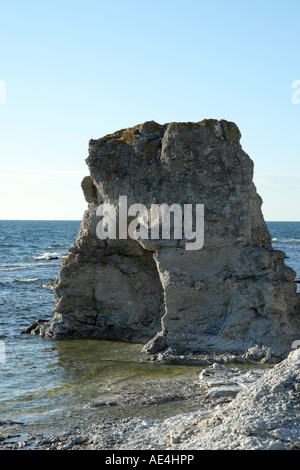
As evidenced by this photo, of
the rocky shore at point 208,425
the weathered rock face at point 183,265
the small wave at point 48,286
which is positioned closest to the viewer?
the rocky shore at point 208,425

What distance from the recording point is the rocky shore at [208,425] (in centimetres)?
807

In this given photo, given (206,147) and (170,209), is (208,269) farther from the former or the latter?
(206,147)

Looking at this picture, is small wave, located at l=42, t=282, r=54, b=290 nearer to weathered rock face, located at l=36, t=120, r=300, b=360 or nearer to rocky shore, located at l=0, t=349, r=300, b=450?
weathered rock face, located at l=36, t=120, r=300, b=360

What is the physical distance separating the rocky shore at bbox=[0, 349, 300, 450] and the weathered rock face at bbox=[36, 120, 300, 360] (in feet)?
11.1

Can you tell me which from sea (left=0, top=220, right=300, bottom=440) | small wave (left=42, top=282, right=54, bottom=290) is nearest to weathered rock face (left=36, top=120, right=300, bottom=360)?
sea (left=0, top=220, right=300, bottom=440)

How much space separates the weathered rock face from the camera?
1440 centimetres

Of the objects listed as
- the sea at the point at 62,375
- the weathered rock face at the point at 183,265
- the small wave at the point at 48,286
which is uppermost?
the weathered rock face at the point at 183,265

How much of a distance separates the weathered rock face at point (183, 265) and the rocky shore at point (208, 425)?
3389mm

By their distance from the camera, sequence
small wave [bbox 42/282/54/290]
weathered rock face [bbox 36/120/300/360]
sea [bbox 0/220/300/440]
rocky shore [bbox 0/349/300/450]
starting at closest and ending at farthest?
rocky shore [bbox 0/349/300/450] → sea [bbox 0/220/300/440] → weathered rock face [bbox 36/120/300/360] → small wave [bbox 42/282/54/290]

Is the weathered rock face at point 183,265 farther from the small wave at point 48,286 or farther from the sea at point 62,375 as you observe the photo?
the small wave at point 48,286

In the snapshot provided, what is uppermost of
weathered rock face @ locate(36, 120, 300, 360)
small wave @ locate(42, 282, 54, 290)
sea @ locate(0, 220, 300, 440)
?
weathered rock face @ locate(36, 120, 300, 360)

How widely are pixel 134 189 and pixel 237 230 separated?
3218mm

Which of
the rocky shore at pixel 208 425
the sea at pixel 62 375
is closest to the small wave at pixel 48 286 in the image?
the sea at pixel 62 375
